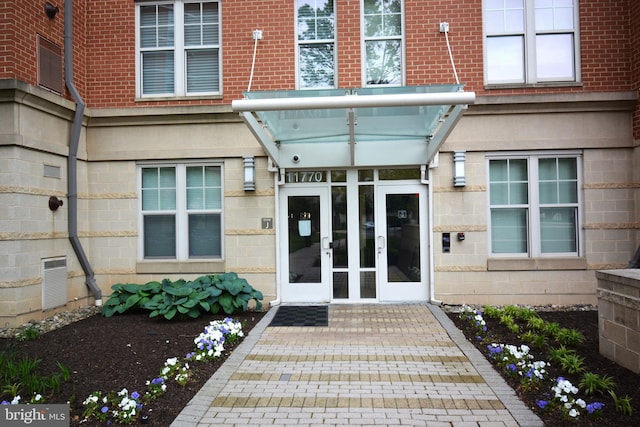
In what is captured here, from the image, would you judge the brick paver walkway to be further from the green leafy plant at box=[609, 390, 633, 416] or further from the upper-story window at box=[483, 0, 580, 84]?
the upper-story window at box=[483, 0, 580, 84]

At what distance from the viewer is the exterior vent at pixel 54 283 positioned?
25.5 feet

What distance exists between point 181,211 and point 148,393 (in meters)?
5.05

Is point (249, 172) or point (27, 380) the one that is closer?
point (27, 380)

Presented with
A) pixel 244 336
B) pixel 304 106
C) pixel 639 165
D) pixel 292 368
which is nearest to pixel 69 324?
pixel 244 336

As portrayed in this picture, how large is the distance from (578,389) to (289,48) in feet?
23.8

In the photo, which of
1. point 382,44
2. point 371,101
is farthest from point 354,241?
point 382,44

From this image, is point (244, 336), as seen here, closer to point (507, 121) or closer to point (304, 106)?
point (304, 106)

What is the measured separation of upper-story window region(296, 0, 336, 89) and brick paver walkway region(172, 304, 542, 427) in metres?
4.79

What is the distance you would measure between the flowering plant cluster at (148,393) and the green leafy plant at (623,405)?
4.06 metres

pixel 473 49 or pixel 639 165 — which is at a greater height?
pixel 473 49

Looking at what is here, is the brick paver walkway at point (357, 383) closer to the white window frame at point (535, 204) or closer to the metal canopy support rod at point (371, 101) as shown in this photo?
the white window frame at point (535, 204)

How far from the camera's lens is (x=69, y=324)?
7598 mm

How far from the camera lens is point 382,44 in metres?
8.89

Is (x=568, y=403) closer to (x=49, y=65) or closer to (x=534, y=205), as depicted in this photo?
(x=534, y=205)
